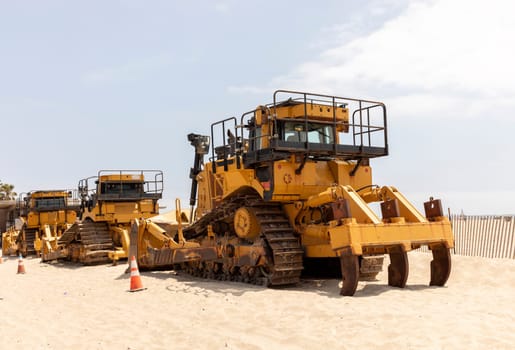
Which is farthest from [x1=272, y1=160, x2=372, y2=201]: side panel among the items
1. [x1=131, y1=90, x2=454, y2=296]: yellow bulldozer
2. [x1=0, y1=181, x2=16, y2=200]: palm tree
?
[x1=0, y1=181, x2=16, y2=200]: palm tree

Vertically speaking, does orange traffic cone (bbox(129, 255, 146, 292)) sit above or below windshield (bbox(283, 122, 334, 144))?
below

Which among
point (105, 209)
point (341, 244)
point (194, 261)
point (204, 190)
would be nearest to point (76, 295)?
point (194, 261)

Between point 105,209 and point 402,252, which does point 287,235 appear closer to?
point 402,252

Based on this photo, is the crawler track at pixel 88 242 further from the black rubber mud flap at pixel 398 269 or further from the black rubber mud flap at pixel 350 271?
the black rubber mud flap at pixel 350 271

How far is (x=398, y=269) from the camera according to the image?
9703mm

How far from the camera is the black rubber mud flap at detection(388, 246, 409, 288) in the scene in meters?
9.54

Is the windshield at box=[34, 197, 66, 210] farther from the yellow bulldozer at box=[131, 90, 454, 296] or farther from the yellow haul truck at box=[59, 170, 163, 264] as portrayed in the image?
the yellow bulldozer at box=[131, 90, 454, 296]

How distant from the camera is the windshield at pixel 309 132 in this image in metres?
11.4

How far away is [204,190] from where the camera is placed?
44.3ft

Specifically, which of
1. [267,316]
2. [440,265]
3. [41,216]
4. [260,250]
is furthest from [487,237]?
[41,216]

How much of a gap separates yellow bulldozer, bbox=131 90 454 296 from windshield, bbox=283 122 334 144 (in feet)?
0.07

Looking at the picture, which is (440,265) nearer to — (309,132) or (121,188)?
(309,132)

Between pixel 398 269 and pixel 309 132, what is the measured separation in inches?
141

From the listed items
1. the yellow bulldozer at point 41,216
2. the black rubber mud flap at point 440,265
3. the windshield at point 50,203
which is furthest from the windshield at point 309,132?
the windshield at point 50,203
